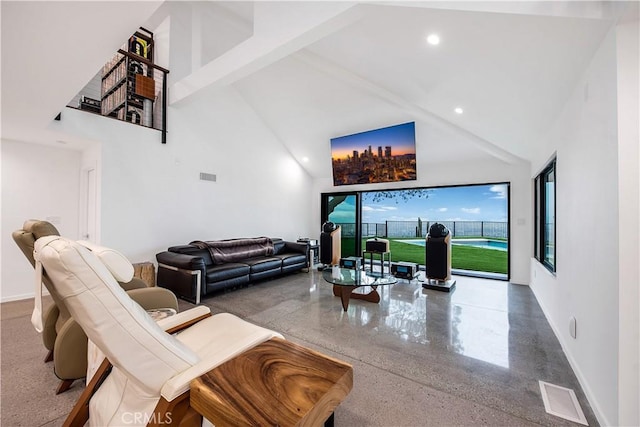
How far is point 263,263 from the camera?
5098 mm

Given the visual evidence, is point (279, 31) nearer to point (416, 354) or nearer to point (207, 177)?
point (207, 177)

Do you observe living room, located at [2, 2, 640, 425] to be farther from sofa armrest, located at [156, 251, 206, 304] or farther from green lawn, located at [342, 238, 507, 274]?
green lawn, located at [342, 238, 507, 274]

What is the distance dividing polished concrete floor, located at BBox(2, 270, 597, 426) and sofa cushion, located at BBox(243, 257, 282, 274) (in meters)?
0.59

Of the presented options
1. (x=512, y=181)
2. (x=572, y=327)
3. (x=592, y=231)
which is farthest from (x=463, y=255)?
(x=592, y=231)

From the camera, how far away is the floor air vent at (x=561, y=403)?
1.74 m

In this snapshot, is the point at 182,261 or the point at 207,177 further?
the point at 207,177

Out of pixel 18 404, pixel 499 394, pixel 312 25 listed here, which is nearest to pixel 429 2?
pixel 312 25

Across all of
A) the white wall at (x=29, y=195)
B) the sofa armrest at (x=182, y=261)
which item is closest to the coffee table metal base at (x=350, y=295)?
the sofa armrest at (x=182, y=261)

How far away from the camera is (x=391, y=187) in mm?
6750

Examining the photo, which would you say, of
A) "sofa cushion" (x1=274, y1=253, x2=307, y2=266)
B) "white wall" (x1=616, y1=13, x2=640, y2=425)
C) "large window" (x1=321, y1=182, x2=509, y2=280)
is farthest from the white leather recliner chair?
"large window" (x1=321, y1=182, x2=509, y2=280)

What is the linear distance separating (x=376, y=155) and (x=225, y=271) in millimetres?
3876

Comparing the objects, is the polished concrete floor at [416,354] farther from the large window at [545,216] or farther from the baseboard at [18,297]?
the large window at [545,216]

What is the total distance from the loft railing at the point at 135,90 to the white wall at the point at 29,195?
1134 mm

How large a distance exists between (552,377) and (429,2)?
3.10 m
